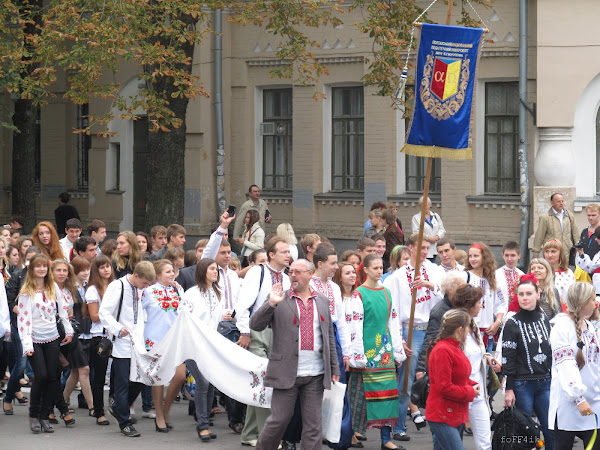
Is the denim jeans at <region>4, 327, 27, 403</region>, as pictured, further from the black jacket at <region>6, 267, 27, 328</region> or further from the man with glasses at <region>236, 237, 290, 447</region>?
the man with glasses at <region>236, 237, 290, 447</region>

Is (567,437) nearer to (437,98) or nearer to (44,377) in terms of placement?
(437,98)

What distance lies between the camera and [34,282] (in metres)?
11.8

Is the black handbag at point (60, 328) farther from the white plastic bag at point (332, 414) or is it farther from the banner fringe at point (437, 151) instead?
the banner fringe at point (437, 151)

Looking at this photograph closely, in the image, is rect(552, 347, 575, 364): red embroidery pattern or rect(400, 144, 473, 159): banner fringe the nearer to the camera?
rect(552, 347, 575, 364): red embroidery pattern

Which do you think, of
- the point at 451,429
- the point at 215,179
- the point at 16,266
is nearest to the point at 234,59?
the point at 215,179

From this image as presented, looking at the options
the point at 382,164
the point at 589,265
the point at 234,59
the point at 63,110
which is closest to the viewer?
the point at 589,265

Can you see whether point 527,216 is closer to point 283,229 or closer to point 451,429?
point 283,229

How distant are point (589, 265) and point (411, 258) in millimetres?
4100

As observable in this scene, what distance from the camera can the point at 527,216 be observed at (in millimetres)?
21641

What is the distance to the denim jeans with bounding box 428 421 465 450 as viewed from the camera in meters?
8.73

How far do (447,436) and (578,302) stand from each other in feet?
4.49

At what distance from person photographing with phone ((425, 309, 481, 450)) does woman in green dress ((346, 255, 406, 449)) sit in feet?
5.79

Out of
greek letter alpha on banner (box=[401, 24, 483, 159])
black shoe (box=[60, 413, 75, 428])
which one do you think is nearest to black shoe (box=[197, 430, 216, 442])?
black shoe (box=[60, 413, 75, 428])

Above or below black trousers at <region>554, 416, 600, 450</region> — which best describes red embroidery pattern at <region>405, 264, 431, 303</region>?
above
